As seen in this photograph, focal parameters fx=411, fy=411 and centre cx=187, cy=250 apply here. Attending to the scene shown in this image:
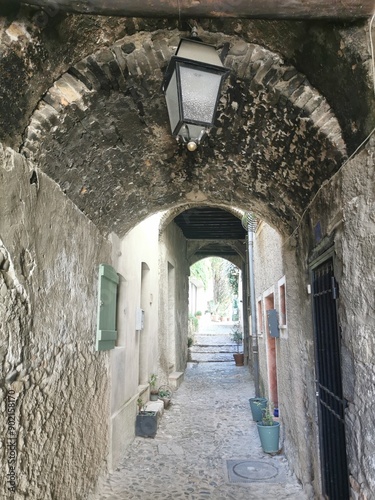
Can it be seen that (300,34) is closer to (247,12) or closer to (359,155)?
(247,12)

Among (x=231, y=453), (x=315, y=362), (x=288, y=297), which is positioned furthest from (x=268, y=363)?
(x=315, y=362)

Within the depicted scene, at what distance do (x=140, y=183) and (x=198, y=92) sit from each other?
5.70 feet

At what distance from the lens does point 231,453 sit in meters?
5.07

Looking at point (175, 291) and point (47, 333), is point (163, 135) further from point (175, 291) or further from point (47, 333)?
point (175, 291)

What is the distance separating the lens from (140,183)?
3748 mm

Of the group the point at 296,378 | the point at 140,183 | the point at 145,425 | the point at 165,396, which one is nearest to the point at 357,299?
the point at 296,378

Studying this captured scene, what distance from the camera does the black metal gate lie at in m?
2.69

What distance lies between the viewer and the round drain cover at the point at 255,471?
4.28m

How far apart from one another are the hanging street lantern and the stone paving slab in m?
3.30

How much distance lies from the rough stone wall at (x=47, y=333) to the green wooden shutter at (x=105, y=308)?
116 millimetres

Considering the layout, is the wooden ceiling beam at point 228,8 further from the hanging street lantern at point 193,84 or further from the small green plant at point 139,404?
the small green plant at point 139,404

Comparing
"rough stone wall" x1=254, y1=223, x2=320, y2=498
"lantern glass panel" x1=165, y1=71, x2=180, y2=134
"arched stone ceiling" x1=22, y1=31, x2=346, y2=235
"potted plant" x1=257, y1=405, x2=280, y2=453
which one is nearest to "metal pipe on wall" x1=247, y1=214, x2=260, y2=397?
"rough stone wall" x1=254, y1=223, x2=320, y2=498

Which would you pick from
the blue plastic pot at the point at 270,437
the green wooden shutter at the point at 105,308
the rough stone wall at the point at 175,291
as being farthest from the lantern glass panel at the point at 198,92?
the rough stone wall at the point at 175,291

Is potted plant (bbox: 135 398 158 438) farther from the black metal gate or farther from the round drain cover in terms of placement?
the black metal gate
